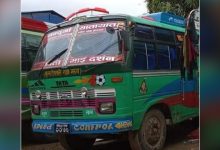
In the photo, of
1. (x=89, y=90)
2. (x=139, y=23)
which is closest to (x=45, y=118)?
(x=89, y=90)

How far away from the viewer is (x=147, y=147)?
550 cm

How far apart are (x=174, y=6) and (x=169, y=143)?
2313 mm

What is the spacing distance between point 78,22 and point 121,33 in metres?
0.80

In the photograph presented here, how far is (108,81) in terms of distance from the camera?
5008 millimetres

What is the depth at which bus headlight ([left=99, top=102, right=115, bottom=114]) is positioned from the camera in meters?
5.01

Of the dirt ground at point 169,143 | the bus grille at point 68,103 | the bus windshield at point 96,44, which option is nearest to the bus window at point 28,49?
the bus grille at point 68,103

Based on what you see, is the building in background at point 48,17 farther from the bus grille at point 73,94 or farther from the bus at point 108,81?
the bus grille at point 73,94

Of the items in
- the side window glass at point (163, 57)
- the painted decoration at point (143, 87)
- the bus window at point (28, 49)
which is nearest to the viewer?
the painted decoration at point (143, 87)

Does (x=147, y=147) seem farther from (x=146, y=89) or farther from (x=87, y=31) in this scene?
(x=87, y=31)

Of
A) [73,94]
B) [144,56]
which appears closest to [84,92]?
[73,94]

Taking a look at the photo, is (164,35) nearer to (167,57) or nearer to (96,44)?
(167,57)

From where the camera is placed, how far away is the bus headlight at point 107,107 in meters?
5.01

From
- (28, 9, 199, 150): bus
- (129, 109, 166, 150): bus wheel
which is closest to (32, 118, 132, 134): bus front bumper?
(28, 9, 199, 150): bus

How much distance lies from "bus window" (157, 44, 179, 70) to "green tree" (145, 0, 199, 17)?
72cm
